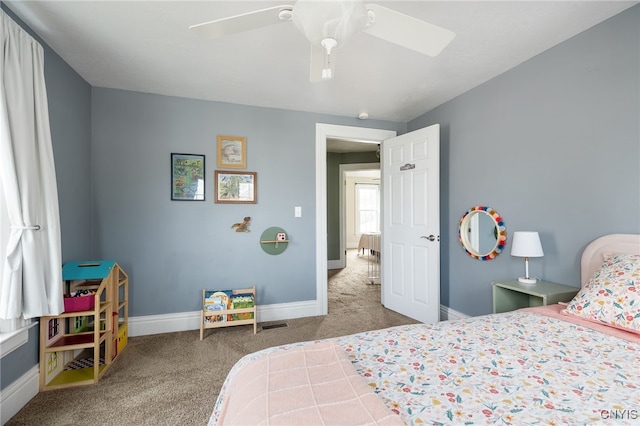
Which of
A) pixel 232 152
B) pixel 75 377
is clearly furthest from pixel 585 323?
pixel 75 377

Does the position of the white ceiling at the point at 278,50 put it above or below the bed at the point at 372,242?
above

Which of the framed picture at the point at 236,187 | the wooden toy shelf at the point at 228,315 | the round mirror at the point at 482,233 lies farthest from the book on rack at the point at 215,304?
the round mirror at the point at 482,233

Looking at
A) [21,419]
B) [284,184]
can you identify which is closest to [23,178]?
[21,419]

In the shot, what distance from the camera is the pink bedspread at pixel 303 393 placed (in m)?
0.74

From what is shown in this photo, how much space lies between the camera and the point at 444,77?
252 centimetres

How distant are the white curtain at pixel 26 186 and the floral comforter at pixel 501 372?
1.43 meters

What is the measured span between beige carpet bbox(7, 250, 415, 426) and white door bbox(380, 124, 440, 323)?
0.30 m

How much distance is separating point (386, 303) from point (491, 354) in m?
2.49

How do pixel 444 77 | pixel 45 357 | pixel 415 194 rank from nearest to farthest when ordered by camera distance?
1. pixel 45 357
2. pixel 444 77
3. pixel 415 194

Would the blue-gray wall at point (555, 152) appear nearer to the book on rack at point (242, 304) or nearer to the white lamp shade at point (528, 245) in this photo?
the white lamp shade at point (528, 245)

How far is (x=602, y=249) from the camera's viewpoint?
1752mm

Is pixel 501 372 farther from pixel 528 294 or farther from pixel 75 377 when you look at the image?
pixel 75 377

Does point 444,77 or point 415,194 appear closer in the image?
point 444,77

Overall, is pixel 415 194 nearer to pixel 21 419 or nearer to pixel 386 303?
pixel 386 303
